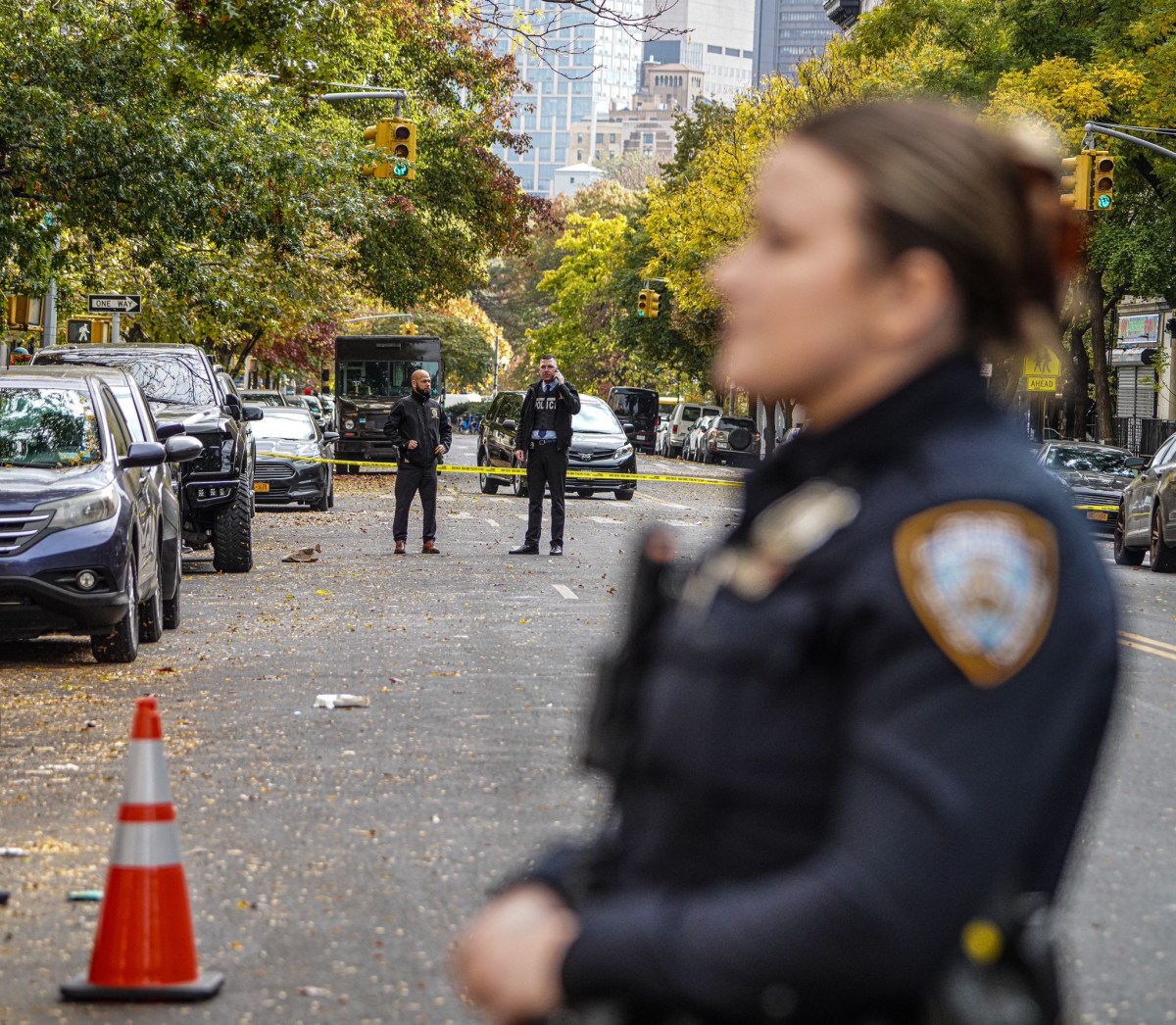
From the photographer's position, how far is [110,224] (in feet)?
73.6

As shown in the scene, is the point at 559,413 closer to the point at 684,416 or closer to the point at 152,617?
the point at 152,617

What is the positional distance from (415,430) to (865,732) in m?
19.6

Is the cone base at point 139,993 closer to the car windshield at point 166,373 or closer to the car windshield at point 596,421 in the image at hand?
the car windshield at point 166,373

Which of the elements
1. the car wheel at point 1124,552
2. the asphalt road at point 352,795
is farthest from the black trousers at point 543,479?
the car wheel at point 1124,552

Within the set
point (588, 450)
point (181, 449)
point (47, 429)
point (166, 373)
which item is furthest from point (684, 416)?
point (47, 429)

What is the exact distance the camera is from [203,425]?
17469 mm

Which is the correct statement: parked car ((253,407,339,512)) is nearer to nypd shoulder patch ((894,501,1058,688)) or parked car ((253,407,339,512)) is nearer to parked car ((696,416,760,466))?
nypd shoulder patch ((894,501,1058,688))

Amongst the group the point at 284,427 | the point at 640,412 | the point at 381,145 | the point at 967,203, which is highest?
the point at 381,145

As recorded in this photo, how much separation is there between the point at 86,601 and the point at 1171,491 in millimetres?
13674

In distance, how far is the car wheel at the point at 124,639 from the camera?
38.2 feet

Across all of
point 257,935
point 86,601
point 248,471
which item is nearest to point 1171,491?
point 248,471

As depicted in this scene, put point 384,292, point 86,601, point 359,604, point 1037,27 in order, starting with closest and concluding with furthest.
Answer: point 86,601 → point 359,604 → point 1037,27 → point 384,292

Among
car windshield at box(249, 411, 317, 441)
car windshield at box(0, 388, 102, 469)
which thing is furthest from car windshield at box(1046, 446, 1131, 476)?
car windshield at box(0, 388, 102, 469)

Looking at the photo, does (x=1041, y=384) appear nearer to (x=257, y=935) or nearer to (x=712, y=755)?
(x=257, y=935)
